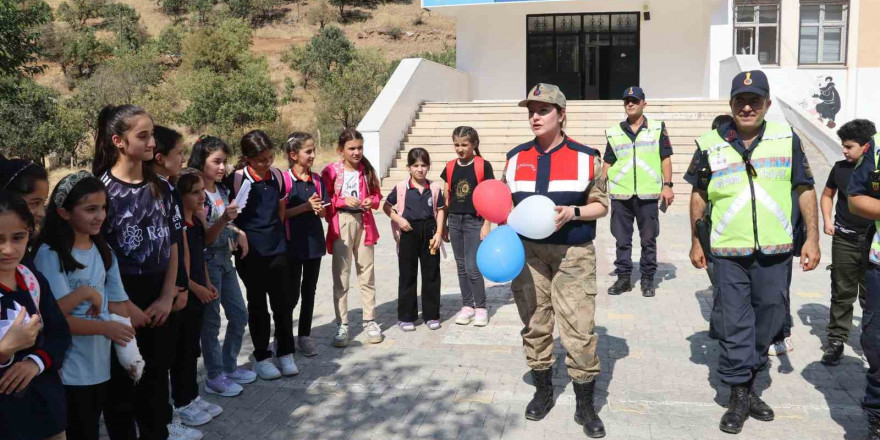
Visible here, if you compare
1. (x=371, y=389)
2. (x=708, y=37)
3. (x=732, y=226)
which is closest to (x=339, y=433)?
(x=371, y=389)

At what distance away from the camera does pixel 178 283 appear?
4.02m

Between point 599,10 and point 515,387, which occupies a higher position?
point 599,10

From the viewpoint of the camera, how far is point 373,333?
5934mm

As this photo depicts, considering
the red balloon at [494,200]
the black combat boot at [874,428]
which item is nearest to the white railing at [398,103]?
the red balloon at [494,200]

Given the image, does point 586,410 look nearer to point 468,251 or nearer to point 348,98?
point 468,251

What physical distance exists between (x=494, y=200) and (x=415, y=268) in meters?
2.11

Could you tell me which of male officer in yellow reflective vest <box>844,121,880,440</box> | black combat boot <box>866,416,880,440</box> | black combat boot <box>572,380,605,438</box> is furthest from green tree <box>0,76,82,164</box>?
black combat boot <box>866,416,880,440</box>

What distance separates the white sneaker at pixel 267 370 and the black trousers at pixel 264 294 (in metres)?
0.04

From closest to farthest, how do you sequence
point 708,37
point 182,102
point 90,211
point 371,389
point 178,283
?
1. point 90,211
2. point 178,283
3. point 371,389
4. point 708,37
5. point 182,102

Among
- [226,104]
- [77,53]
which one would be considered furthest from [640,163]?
[77,53]

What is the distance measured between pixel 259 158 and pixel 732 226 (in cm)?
313

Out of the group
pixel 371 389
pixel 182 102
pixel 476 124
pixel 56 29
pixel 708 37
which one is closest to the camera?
pixel 371 389

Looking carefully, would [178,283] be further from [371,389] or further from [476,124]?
[476,124]

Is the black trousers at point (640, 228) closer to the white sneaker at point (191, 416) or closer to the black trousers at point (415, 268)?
the black trousers at point (415, 268)
